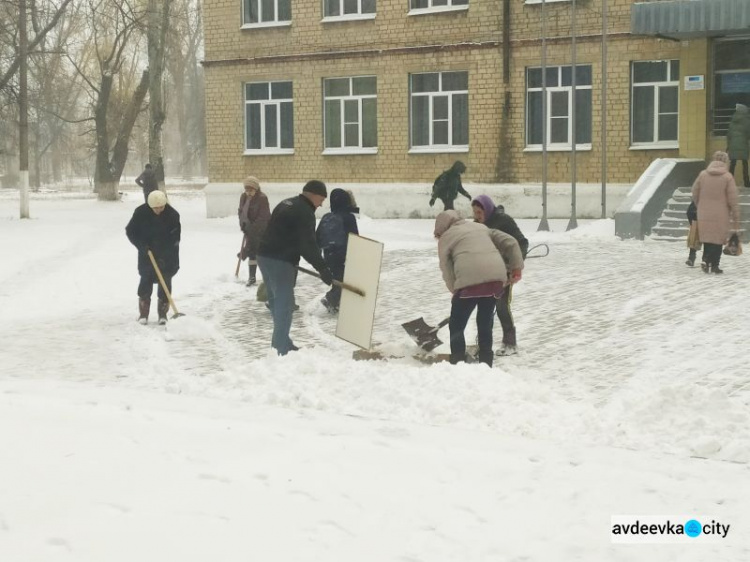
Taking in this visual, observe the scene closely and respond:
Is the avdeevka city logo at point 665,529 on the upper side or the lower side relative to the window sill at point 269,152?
lower

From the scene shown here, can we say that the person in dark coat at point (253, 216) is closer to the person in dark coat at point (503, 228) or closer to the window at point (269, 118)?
the person in dark coat at point (503, 228)

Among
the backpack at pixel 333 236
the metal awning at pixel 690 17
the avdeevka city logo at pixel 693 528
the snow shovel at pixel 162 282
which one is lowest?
the avdeevka city logo at pixel 693 528

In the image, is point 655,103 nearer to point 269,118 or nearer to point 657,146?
point 657,146

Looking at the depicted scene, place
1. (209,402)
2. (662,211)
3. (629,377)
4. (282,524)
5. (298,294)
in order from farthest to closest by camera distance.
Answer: (662,211) → (298,294) → (629,377) → (209,402) → (282,524)

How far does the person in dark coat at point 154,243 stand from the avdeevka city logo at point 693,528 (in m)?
8.57

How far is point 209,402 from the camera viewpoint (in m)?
8.86

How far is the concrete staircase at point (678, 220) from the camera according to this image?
72.3 feet

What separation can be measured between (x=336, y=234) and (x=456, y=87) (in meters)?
16.4

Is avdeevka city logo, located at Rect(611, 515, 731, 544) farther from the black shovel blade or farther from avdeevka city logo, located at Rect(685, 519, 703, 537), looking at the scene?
the black shovel blade

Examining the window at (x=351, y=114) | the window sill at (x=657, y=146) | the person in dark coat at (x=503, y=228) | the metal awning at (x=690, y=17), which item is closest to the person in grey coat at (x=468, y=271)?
the person in dark coat at (x=503, y=228)

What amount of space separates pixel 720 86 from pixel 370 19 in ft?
30.3

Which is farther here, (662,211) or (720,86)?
(720,86)

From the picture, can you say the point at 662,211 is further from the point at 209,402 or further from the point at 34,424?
the point at 34,424

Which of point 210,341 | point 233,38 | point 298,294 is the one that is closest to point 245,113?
point 233,38
